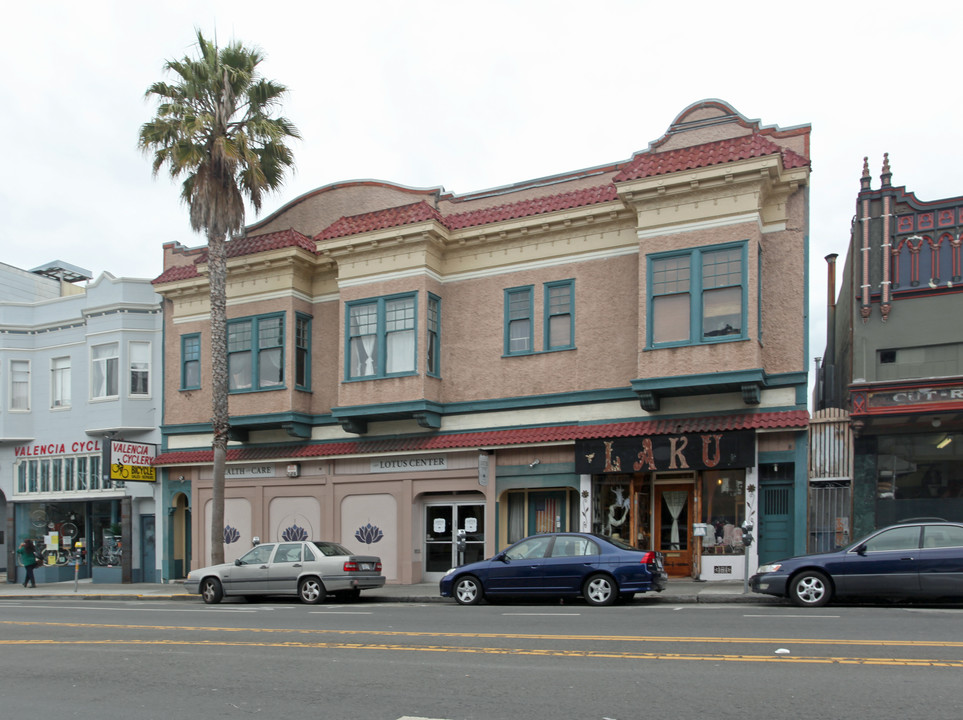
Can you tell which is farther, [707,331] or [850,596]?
[707,331]

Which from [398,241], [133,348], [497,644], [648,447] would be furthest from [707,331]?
[133,348]

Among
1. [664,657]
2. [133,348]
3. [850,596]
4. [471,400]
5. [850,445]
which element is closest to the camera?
[664,657]

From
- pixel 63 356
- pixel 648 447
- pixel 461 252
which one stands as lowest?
pixel 648 447

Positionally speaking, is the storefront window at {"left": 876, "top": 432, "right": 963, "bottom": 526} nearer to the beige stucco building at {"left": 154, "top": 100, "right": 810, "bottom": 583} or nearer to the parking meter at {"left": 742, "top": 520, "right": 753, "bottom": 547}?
the beige stucco building at {"left": 154, "top": 100, "right": 810, "bottom": 583}

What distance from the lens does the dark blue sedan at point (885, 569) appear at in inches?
506

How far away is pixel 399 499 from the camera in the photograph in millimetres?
21797

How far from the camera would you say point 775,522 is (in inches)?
694

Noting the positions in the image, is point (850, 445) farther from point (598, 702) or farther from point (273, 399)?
point (273, 399)

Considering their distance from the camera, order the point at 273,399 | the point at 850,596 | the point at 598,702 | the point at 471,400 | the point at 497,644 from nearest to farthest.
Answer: the point at 598,702, the point at 497,644, the point at 850,596, the point at 471,400, the point at 273,399

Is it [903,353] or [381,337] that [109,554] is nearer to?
[381,337]

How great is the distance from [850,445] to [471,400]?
8.42m

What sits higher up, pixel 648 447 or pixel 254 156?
pixel 254 156

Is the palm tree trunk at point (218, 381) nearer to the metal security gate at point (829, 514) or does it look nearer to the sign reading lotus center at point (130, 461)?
the sign reading lotus center at point (130, 461)

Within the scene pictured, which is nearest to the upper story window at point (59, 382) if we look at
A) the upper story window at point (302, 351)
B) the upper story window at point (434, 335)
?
the upper story window at point (302, 351)
